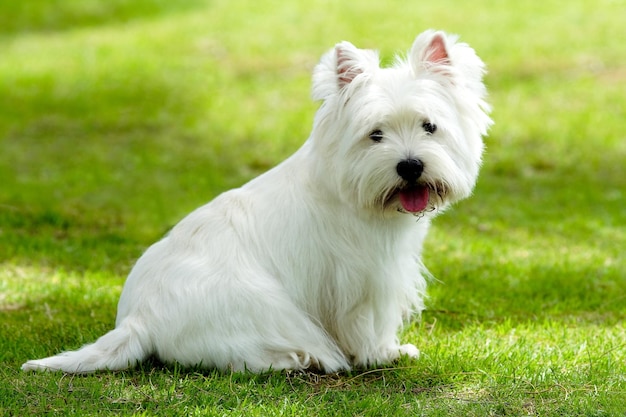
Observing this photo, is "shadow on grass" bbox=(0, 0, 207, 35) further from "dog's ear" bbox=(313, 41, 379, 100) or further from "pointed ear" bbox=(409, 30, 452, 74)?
"pointed ear" bbox=(409, 30, 452, 74)

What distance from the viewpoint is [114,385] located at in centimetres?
482

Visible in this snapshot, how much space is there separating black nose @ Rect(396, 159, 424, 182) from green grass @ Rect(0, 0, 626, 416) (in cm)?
117

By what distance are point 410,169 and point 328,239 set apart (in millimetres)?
695

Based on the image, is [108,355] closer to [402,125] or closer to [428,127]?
[402,125]

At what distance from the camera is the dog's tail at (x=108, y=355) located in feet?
16.1

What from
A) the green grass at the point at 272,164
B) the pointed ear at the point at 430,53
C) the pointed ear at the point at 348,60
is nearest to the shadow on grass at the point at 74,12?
the green grass at the point at 272,164

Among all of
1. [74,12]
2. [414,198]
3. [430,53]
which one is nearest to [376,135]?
[414,198]

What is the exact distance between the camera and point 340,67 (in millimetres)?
5070

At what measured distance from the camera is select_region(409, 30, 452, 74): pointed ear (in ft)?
16.5

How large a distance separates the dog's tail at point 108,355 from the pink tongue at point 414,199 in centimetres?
158

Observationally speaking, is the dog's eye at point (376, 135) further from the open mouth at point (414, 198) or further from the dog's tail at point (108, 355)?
the dog's tail at point (108, 355)

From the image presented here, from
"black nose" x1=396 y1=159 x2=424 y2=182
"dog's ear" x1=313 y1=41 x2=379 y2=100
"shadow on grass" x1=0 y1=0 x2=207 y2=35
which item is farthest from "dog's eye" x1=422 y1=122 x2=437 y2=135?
"shadow on grass" x1=0 y1=0 x2=207 y2=35

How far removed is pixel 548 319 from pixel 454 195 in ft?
6.57

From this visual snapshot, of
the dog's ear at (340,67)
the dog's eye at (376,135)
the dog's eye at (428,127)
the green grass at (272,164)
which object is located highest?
the dog's ear at (340,67)
